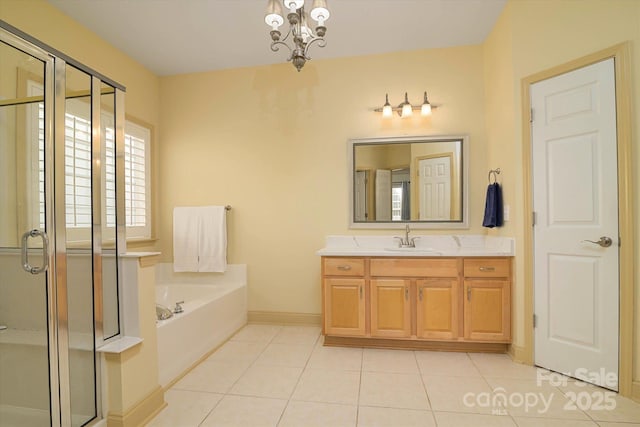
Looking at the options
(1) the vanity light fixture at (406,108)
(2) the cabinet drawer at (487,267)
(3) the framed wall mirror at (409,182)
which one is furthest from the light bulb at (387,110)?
(2) the cabinet drawer at (487,267)

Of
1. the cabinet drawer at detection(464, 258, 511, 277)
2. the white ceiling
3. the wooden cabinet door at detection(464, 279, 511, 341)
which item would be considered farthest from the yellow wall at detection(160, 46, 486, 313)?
the wooden cabinet door at detection(464, 279, 511, 341)

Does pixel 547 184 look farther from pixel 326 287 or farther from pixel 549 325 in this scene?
pixel 326 287

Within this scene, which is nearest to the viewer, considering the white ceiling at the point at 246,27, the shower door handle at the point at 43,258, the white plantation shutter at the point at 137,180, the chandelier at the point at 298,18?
the shower door handle at the point at 43,258

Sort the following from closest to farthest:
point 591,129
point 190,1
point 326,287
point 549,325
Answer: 1. point 591,129
2. point 549,325
3. point 190,1
4. point 326,287

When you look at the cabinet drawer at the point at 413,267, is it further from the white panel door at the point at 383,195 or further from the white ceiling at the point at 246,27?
the white ceiling at the point at 246,27

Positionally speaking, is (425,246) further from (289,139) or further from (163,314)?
(163,314)

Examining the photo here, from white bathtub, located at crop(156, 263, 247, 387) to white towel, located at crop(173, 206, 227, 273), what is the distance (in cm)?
15

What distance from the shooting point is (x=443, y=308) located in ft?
8.34

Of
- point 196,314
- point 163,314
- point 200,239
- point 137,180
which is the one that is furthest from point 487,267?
point 137,180

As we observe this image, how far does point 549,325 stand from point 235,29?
3471 millimetres

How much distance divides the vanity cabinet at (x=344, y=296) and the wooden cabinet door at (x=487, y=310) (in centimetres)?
85

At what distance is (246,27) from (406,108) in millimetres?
1629

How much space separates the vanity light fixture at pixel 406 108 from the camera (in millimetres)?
2980

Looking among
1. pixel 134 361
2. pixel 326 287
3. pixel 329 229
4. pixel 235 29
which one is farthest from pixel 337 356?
pixel 235 29
